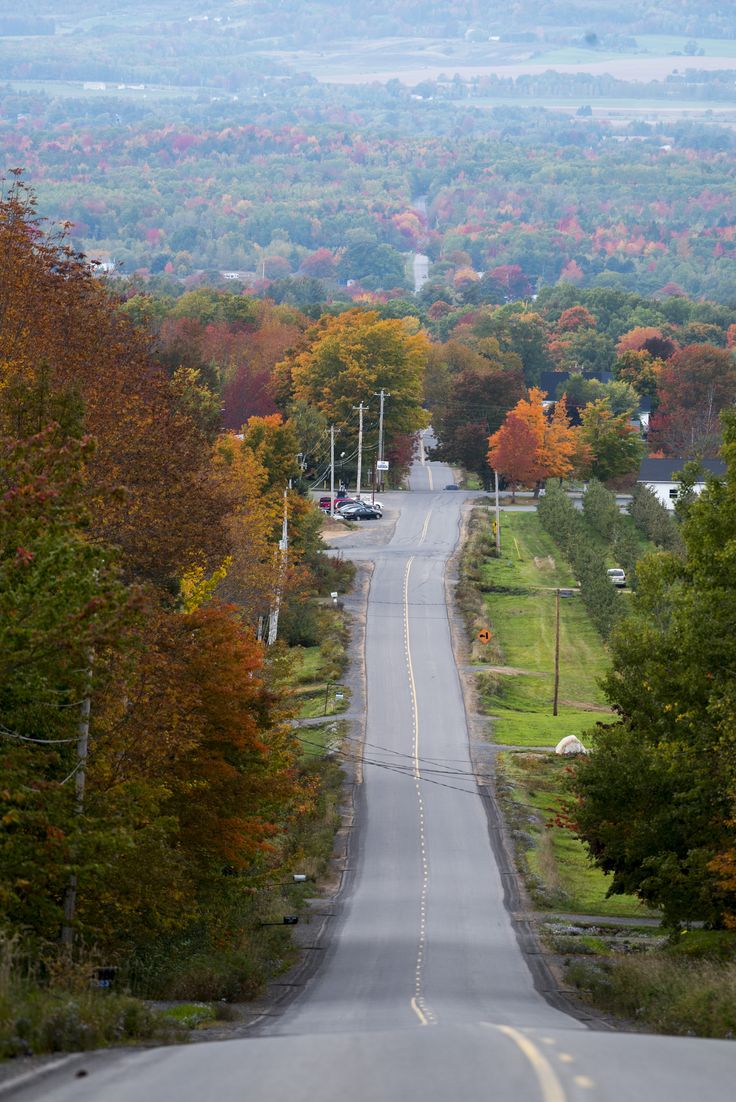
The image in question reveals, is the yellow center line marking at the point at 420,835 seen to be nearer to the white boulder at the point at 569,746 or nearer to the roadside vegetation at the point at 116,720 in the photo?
the roadside vegetation at the point at 116,720

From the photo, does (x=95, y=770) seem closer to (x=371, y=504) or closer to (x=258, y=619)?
(x=258, y=619)

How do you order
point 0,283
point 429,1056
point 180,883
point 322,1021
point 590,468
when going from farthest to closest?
point 590,468, point 0,283, point 180,883, point 322,1021, point 429,1056

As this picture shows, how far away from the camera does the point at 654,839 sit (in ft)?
118

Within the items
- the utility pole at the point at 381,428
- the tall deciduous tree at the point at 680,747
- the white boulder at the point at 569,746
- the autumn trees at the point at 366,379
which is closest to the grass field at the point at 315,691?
the white boulder at the point at 569,746

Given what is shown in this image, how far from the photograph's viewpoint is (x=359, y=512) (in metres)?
113

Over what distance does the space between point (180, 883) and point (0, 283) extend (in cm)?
2059

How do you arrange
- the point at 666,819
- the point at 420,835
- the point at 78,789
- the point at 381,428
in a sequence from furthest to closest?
1. the point at 381,428
2. the point at 420,835
3. the point at 666,819
4. the point at 78,789

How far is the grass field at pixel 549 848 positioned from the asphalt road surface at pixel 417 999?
1364mm

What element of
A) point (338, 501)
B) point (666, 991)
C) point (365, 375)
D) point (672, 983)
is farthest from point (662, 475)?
point (666, 991)

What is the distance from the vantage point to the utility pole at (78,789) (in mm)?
26375

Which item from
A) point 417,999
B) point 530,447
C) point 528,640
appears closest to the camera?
point 417,999

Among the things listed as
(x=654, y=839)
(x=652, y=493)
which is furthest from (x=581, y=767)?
(x=652, y=493)

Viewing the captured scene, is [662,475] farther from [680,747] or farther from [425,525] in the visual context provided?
[680,747]

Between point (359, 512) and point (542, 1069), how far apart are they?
98.6m
